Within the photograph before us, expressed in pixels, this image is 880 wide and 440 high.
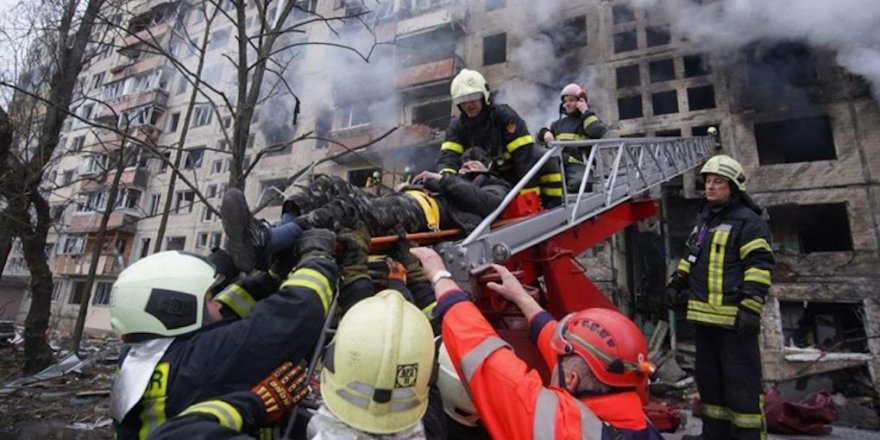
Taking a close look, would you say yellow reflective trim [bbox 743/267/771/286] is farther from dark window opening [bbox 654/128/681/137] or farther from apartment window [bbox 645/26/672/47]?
apartment window [bbox 645/26/672/47]

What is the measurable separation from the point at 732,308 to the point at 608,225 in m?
1.48

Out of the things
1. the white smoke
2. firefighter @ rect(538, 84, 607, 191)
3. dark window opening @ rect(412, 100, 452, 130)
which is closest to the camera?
firefighter @ rect(538, 84, 607, 191)

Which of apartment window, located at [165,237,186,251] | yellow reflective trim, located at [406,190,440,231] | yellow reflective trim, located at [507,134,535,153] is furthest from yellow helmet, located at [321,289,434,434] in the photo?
apartment window, located at [165,237,186,251]

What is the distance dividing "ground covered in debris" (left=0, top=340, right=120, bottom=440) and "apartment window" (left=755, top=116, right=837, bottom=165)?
52.9 feet

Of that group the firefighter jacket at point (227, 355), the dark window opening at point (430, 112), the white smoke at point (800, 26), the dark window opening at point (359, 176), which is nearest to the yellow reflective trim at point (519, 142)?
the firefighter jacket at point (227, 355)

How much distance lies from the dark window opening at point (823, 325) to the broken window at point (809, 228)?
1.68 m

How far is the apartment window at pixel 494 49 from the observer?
1766cm

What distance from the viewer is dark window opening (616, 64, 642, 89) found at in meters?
14.6

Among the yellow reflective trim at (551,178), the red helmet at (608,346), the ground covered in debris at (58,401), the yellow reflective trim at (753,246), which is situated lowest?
the ground covered in debris at (58,401)

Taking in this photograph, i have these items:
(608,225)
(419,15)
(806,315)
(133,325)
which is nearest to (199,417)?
(133,325)

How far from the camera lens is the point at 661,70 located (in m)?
14.3

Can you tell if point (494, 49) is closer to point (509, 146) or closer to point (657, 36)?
point (657, 36)

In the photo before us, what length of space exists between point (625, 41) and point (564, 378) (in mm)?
16042

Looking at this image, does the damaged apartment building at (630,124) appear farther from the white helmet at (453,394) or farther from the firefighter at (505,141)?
the white helmet at (453,394)
